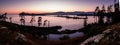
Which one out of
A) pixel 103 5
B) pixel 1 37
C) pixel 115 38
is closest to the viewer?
pixel 115 38

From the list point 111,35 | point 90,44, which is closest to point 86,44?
point 90,44

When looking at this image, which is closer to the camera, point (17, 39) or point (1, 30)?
point (17, 39)

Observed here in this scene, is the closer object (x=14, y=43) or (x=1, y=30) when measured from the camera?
(x=14, y=43)

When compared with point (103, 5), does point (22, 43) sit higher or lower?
lower

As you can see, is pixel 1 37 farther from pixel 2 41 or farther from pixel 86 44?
pixel 86 44

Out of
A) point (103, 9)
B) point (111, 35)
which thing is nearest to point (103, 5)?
point (103, 9)

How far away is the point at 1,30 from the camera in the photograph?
39.8m

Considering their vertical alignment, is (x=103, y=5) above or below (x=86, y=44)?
above

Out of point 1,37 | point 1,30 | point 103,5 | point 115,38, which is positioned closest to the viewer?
point 115,38

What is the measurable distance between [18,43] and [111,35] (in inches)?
687

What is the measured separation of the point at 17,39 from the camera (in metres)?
37.2

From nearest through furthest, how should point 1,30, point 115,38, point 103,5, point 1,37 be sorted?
point 115,38
point 1,37
point 1,30
point 103,5

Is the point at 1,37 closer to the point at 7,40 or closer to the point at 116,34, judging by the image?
the point at 7,40

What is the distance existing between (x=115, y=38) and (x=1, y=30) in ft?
74.1
